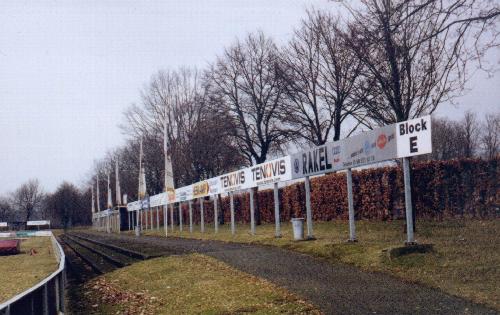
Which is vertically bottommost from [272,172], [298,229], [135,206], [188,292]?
[188,292]

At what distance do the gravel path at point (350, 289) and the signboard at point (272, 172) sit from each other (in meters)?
6.29

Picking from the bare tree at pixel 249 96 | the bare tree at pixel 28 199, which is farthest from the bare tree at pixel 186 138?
the bare tree at pixel 28 199

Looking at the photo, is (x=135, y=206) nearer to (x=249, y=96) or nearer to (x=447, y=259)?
(x=249, y=96)

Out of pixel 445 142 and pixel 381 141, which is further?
pixel 445 142

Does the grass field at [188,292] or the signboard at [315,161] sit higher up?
the signboard at [315,161]

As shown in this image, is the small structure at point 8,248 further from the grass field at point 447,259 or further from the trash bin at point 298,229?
the grass field at point 447,259

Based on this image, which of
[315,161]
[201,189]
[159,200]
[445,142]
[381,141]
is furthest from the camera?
[445,142]

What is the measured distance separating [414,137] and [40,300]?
29.7 feet

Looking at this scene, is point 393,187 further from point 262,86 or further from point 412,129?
point 262,86

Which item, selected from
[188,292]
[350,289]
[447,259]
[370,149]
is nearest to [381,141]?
[370,149]

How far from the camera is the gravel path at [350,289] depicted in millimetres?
8562

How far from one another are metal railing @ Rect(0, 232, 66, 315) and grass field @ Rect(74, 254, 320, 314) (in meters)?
1.36

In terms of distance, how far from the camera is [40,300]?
862cm

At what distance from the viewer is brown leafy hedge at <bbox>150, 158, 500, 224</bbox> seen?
2292 centimetres
